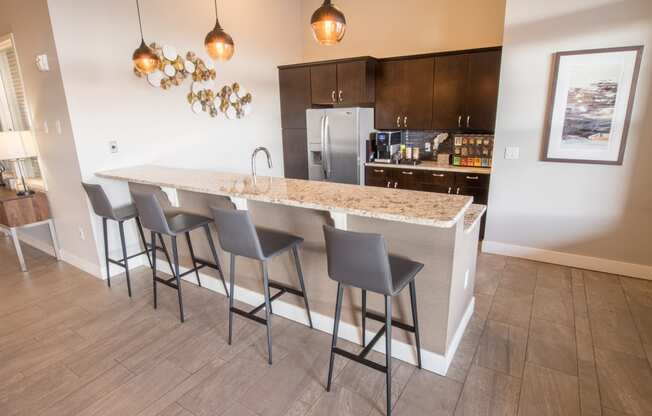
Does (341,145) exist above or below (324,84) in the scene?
below

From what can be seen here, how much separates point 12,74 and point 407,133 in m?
4.86

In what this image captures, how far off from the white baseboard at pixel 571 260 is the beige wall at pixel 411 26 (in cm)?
246

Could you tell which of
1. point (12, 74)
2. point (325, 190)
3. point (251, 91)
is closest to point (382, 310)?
point (325, 190)

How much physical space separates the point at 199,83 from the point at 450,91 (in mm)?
3010

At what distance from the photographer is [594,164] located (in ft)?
10.7

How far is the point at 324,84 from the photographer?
5.01 meters

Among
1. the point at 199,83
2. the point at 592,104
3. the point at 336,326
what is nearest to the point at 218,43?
the point at 199,83

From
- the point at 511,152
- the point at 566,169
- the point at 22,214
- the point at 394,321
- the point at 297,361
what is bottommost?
the point at 297,361

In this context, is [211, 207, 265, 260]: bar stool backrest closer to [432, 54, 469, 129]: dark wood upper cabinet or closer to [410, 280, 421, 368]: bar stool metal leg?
[410, 280, 421, 368]: bar stool metal leg

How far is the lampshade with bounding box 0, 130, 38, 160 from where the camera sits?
354 centimetres

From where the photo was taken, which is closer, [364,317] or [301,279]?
[364,317]

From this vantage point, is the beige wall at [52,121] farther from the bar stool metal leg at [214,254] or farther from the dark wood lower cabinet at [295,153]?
the dark wood lower cabinet at [295,153]

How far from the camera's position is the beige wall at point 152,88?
3.18 metres

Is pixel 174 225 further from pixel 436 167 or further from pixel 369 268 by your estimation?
pixel 436 167
